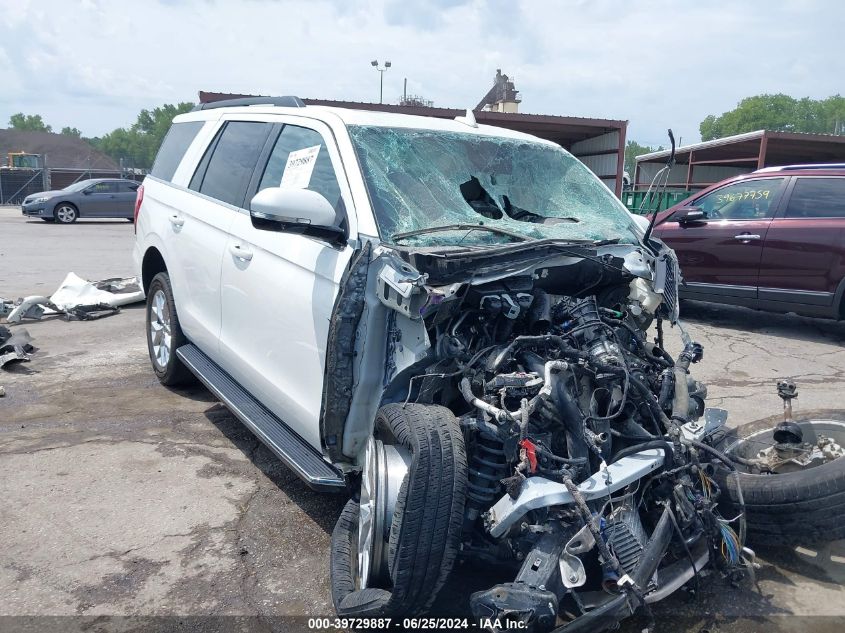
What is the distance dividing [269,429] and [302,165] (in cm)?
144

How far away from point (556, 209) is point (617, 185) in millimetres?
13879

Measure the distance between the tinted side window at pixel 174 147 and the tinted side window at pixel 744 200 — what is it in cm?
604

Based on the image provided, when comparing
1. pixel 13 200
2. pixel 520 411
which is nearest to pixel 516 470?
pixel 520 411

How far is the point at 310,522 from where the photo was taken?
145 inches

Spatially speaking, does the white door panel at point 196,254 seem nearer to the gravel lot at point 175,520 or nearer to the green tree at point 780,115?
the gravel lot at point 175,520

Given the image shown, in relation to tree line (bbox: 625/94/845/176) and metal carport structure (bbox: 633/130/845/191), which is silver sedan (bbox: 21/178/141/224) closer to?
metal carport structure (bbox: 633/130/845/191)

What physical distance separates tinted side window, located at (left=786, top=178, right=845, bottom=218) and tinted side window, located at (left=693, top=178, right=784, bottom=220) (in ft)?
0.68

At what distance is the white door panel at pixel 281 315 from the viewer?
3256mm

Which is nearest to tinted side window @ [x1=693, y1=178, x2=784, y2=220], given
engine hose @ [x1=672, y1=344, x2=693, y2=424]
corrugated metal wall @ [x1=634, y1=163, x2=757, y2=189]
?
engine hose @ [x1=672, y1=344, x2=693, y2=424]

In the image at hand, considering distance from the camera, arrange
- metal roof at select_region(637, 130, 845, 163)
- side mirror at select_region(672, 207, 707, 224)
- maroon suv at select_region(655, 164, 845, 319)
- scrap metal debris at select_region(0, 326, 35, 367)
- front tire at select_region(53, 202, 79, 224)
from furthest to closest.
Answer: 1. front tire at select_region(53, 202, 79, 224)
2. metal roof at select_region(637, 130, 845, 163)
3. side mirror at select_region(672, 207, 707, 224)
4. maroon suv at select_region(655, 164, 845, 319)
5. scrap metal debris at select_region(0, 326, 35, 367)

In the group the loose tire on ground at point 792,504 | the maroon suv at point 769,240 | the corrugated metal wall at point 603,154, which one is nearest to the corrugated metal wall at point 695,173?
the corrugated metal wall at point 603,154

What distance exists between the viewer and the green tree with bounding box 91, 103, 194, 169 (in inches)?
4510

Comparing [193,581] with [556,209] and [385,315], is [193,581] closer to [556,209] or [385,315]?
[385,315]

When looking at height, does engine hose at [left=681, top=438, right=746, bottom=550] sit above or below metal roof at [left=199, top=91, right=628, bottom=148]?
below
